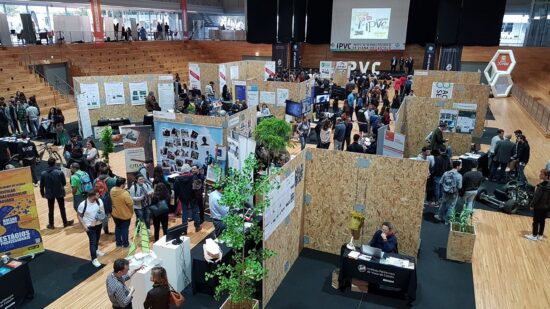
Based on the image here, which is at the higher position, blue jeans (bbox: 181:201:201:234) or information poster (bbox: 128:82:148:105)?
information poster (bbox: 128:82:148:105)

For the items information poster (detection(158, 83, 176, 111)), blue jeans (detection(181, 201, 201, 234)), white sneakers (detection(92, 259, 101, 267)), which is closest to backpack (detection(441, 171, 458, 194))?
blue jeans (detection(181, 201, 201, 234))

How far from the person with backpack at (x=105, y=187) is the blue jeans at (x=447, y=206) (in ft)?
21.5

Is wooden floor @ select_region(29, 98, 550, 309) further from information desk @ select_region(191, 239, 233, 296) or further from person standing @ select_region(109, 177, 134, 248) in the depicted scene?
information desk @ select_region(191, 239, 233, 296)

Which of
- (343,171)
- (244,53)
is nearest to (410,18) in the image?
(244,53)

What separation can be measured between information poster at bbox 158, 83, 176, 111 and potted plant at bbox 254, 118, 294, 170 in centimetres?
808

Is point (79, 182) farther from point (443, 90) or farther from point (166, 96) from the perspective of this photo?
point (443, 90)

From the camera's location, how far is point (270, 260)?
5906 mm

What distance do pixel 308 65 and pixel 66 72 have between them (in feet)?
58.4

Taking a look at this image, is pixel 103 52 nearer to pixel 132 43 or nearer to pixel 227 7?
pixel 132 43

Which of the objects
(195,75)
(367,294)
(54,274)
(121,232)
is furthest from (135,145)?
(195,75)

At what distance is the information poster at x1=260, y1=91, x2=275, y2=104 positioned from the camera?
15.3 metres

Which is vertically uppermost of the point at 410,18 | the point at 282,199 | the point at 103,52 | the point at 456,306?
the point at 410,18

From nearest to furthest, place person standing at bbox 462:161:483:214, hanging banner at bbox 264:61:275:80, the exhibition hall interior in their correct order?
1. the exhibition hall interior
2. person standing at bbox 462:161:483:214
3. hanging banner at bbox 264:61:275:80

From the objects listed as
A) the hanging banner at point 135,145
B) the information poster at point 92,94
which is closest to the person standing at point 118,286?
the hanging banner at point 135,145
